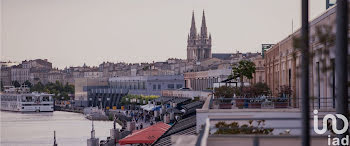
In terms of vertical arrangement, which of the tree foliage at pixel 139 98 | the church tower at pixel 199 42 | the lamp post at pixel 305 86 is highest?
the church tower at pixel 199 42

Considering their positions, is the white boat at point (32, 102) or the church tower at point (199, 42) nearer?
the white boat at point (32, 102)

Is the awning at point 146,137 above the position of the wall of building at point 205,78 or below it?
below

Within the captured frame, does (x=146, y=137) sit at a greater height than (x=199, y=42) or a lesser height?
lesser

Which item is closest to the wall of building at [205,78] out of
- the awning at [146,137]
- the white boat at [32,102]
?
the awning at [146,137]

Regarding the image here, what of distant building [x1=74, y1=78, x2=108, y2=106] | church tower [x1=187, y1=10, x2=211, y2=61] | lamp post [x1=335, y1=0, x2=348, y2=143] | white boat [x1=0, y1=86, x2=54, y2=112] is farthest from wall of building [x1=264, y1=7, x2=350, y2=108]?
church tower [x1=187, y1=10, x2=211, y2=61]

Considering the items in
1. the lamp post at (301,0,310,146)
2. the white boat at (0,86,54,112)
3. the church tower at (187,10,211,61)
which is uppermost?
the church tower at (187,10,211,61)

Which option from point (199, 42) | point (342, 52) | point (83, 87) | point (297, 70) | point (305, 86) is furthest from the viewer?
point (199, 42)

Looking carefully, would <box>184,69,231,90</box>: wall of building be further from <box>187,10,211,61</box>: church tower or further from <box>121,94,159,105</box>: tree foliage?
<box>187,10,211,61</box>: church tower

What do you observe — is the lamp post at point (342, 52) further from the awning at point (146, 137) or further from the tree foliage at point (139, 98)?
the tree foliage at point (139, 98)

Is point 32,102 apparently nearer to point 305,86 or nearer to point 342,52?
point 305,86

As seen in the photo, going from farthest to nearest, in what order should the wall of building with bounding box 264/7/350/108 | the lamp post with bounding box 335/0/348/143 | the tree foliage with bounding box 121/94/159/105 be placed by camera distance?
the tree foliage with bounding box 121/94/159/105 < the wall of building with bounding box 264/7/350/108 < the lamp post with bounding box 335/0/348/143

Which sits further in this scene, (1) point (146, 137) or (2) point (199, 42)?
(2) point (199, 42)

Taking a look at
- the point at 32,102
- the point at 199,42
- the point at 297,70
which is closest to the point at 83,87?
the point at 32,102

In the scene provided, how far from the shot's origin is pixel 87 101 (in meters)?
138
